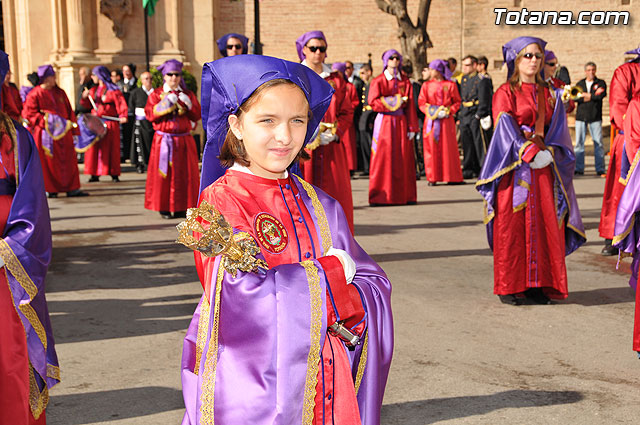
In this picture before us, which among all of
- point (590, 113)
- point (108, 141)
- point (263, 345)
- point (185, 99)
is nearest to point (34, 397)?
point (263, 345)

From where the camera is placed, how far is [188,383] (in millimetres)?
2520

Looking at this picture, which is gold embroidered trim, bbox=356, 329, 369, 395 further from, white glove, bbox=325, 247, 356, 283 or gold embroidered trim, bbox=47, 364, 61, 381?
gold embroidered trim, bbox=47, 364, 61, 381

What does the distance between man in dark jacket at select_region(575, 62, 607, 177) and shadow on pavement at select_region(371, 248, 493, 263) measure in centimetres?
776

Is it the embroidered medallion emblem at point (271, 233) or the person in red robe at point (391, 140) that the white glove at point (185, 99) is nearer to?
the person in red robe at point (391, 140)

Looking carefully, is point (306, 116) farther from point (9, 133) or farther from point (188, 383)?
point (9, 133)

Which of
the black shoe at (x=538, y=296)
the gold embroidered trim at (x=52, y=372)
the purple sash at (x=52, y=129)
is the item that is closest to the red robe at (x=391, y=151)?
the purple sash at (x=52, y=129)

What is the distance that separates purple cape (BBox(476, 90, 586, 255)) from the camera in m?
6.08

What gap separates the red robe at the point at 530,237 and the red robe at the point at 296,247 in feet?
12.8

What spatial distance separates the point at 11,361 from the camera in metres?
3.32

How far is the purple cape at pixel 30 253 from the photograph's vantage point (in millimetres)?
3316

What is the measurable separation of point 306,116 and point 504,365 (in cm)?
297

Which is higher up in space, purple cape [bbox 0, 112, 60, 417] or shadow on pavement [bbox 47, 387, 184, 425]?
purple cape [bbox 0, 112, 60, 417]

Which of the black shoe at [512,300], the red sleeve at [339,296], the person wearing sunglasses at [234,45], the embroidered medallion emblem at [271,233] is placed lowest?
the black shoe at [512,300]

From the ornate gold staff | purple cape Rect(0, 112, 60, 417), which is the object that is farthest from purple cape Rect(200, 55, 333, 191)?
purple cape Rect(0, 112, 60, 417)
